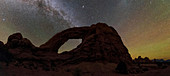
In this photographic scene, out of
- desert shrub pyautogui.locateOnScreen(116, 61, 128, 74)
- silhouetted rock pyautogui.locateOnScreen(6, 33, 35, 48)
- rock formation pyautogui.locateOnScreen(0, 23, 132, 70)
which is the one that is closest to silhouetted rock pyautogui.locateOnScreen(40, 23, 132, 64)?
rock formation pyautogui.locateOnScreen(0, 23, 132, 70)

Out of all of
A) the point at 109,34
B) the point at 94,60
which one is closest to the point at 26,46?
the point at 94,60

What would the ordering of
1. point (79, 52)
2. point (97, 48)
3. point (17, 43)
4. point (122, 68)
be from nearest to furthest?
1. point (122, 68)
2. point (97, 48)
3. point (17, 43)
4. point (79, 52)

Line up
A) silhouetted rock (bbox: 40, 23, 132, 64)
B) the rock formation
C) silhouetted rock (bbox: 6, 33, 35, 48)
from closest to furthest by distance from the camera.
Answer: the rock formation < silhouetted rock (bbox: 40, 23, 132, 64) < silhouetted rock (bbox: 6, 33, 35, 48)

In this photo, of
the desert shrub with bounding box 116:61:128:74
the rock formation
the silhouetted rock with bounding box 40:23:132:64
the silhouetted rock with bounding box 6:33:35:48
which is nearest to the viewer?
the desert shrub with bounding box 116:61:128:74

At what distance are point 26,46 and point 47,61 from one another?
5703mm

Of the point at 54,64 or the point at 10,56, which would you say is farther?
the point at 54,64

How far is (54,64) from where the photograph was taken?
21.2 m

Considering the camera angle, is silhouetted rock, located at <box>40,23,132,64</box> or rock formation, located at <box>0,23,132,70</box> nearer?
rock formation, located at <box>0,23,132,70</box>

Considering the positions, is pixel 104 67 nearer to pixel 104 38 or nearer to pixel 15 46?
pixel 104 38

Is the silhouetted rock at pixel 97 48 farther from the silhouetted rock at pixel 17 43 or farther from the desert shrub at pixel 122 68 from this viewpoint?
the desert shrub at pixel 122 68

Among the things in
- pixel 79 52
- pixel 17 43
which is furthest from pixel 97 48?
pixel 17 43

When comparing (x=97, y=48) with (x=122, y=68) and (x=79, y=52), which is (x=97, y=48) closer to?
(x=79, y=52)

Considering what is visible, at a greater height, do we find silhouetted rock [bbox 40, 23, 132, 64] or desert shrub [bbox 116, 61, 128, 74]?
silhouetted rock [bbox 40, 23, 132, 64]

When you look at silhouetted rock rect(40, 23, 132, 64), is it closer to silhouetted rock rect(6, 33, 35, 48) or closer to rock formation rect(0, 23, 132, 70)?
rock formation rect(0, 23, 132, 70)
